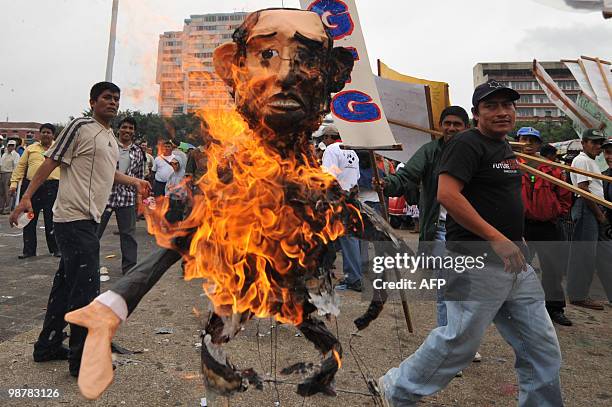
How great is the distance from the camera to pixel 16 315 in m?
4.28

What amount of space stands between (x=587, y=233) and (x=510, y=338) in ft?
12.2

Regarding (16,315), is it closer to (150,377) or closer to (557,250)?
(150,377)

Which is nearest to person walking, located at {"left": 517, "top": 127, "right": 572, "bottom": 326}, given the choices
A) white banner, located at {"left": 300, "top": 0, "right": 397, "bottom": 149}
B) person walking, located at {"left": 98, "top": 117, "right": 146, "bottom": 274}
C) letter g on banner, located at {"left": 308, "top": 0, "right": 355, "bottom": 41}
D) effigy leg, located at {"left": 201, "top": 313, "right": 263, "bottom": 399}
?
white banner, located at {"left": 300, "top": 0, "right": 397, "bottom": 149}

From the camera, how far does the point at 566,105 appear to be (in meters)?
6.35

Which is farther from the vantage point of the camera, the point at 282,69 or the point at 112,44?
the point at 112,44

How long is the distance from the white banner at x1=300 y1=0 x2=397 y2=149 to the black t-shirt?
0.62 meters

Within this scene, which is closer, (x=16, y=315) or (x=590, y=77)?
(x=16, y=315)

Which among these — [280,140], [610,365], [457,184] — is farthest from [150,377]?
[610,365]

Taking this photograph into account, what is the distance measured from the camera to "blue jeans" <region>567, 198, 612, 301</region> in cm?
→ 545

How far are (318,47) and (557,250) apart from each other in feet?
15.0

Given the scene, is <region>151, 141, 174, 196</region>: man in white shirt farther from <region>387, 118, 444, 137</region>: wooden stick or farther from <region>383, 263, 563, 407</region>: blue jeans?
<region>383, 263, 563, 407</region>: blue jeans

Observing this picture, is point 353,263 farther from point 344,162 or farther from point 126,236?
point 126,236

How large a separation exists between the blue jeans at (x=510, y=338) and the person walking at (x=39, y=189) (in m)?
6.00

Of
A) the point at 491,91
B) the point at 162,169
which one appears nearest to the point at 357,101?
the point at 491,91
